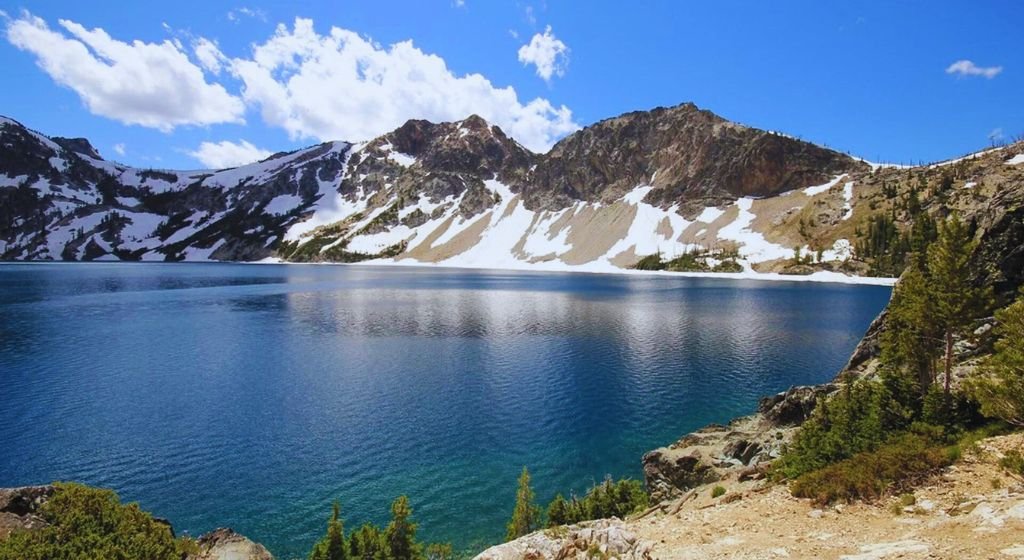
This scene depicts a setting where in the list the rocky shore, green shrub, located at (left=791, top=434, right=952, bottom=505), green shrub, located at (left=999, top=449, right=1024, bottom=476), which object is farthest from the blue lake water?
green shrub, located at (left=999, top=449, right=1024, bottom=476)

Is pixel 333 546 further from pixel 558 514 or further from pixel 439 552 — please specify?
pixel 558 514

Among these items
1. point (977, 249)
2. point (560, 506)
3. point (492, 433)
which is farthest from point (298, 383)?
point (977, 249)

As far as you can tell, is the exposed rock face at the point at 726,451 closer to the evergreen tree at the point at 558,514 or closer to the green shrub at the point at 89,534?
the evergreen tree at the point at 558,514

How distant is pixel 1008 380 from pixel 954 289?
24.9 feet

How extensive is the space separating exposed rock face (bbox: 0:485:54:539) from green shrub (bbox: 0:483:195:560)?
367 mm

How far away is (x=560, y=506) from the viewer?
78.8ft

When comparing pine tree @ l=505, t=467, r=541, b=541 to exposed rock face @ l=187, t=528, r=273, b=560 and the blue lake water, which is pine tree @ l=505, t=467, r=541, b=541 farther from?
exposed rock face @ l=187, t=528, r=273, b=560

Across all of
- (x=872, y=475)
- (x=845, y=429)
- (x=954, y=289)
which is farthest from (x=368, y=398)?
(x=954, y=289)

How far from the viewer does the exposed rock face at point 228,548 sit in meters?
20.2

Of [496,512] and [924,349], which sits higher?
[924,349]

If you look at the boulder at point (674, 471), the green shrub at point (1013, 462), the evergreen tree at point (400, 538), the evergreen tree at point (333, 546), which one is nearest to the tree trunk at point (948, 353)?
the green shrub at point (1013, 462)

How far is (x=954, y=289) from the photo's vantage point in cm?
2444

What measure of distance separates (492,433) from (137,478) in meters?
20.8

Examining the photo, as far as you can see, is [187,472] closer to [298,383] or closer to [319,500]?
Answer: [319,500]
